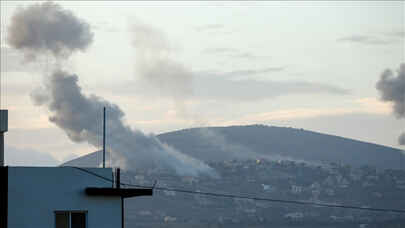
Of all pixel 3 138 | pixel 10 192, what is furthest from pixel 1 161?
pixel 10 192

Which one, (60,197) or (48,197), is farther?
(60,197)

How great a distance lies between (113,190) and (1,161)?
6667 mm

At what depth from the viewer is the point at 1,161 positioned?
4816cm

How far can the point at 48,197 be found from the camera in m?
43.7

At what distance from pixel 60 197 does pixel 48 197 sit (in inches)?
20.5

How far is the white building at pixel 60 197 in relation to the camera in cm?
4322

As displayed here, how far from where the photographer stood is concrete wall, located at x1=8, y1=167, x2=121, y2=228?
142 ft

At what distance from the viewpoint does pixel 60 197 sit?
144 feet

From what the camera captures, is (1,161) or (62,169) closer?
(62,169)

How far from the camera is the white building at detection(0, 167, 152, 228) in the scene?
4322 cm

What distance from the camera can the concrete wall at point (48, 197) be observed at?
43250mm

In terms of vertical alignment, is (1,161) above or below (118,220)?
above

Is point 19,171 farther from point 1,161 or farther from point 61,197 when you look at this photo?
point 1,161

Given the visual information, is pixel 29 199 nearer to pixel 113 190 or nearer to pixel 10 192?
pixel 10 192
